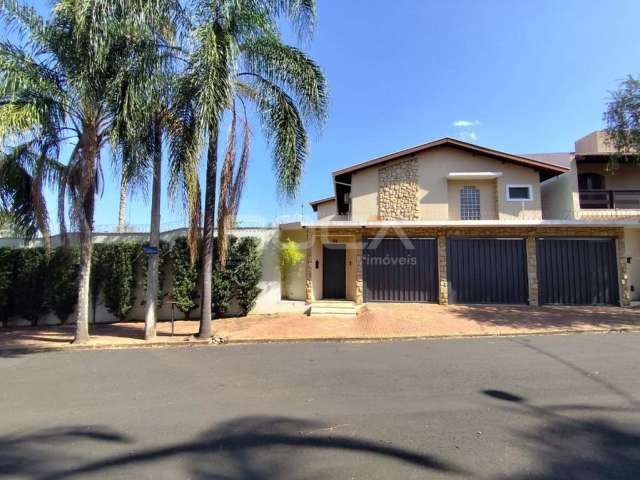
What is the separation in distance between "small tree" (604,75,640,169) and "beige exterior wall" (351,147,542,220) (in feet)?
10.2

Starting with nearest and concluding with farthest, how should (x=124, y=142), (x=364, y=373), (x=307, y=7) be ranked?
(x=364, y=373)
(x=124, y=142)
(x=307, y=7)

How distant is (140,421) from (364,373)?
334cm

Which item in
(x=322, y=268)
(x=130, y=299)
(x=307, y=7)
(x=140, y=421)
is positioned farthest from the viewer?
(x=322, y=268)

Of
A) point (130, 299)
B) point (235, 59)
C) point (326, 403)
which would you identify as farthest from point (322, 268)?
point (326, 403)

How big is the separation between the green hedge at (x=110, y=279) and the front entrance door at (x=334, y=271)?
3.62 metres

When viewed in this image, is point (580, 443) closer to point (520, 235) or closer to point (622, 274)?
point (520, 235)

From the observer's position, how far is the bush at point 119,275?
40.3ft

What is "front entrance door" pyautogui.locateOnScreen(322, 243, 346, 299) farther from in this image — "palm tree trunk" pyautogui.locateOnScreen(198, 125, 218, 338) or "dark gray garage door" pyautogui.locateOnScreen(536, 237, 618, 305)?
"dark gray garage door" pyautogui.locateOnScreen(536, 237, 618, 305)

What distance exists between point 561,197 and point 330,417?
53.0ft

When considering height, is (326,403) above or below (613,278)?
below

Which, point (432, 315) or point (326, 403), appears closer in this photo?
point (326, 403)

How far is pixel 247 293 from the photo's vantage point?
12.5 metres

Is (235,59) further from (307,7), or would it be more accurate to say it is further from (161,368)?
(161,368)

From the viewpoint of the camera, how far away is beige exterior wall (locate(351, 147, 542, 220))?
14.8 meters
